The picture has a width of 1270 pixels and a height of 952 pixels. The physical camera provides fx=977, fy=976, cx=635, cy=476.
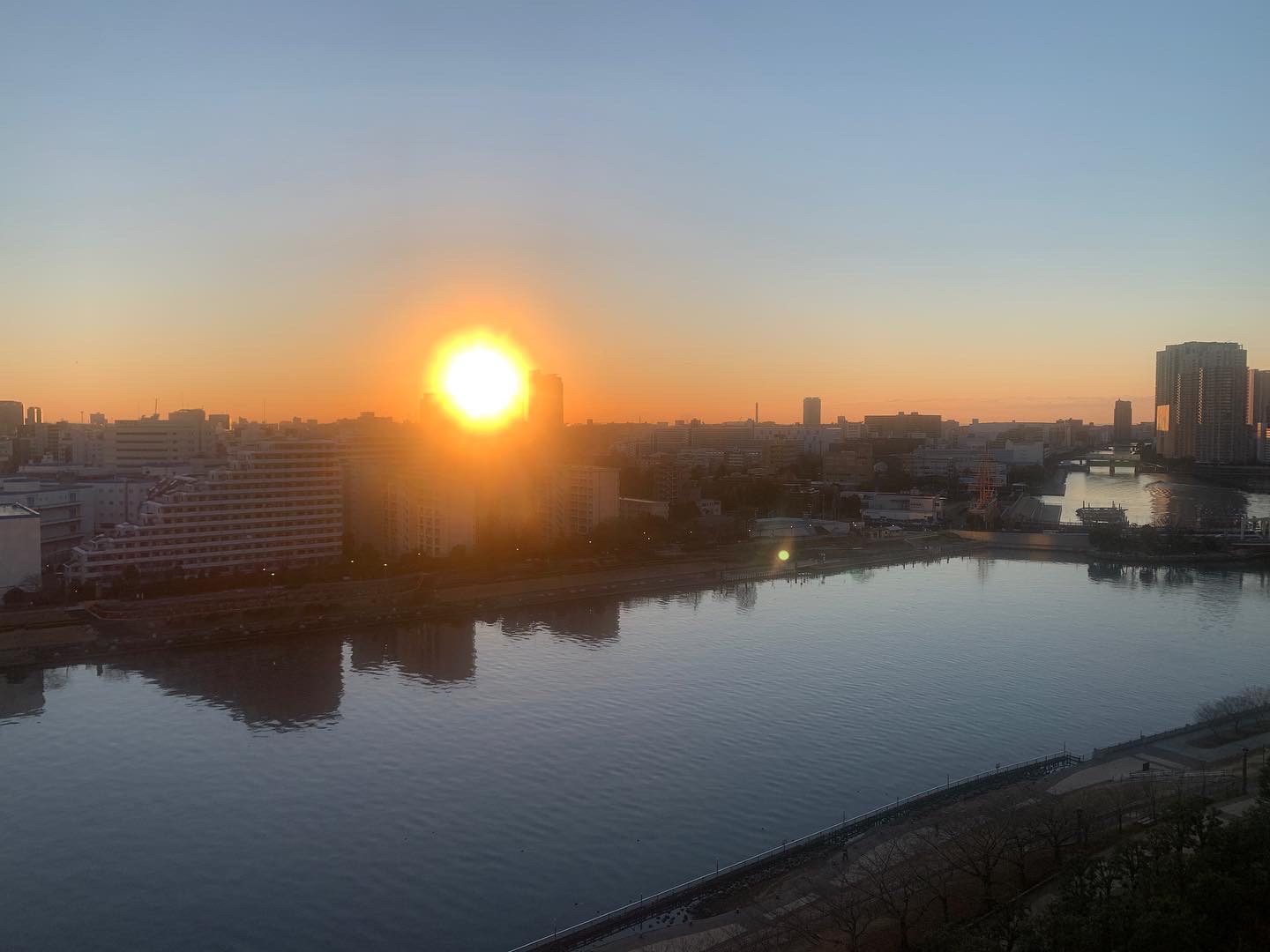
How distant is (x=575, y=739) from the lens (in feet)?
12.9

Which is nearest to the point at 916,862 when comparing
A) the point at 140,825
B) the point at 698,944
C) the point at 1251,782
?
the point at 698,944

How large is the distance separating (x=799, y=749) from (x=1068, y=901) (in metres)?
1.60

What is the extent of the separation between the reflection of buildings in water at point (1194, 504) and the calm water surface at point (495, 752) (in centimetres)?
586

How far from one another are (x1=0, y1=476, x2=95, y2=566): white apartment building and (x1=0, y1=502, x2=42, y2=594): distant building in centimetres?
115

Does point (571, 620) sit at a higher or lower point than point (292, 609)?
lower

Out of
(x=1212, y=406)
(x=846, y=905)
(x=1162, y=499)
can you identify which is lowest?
(x=846, y=905)

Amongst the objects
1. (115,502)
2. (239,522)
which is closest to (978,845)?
(239,522)

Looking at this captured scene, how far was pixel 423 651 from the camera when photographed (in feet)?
18.5

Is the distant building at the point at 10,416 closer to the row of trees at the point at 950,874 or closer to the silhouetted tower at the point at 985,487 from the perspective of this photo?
the silhouetted tower at the point at 985,487

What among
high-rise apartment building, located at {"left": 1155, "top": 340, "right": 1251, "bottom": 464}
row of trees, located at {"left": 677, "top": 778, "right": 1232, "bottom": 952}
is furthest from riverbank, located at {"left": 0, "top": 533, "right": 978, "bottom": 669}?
high-rise apartment building, located at {"left": 1155, "top": 340, "right": 1251, "bottom": 464}

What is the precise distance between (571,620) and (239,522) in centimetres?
252

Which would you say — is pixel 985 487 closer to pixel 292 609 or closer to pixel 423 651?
pixel 423 651

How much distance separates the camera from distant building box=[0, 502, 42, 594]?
20.0 feet

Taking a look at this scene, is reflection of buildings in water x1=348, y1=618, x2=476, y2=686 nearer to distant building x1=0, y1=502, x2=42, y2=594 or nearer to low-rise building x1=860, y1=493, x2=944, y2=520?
distant building x1=0, y1=502, x2=42, y2=594
